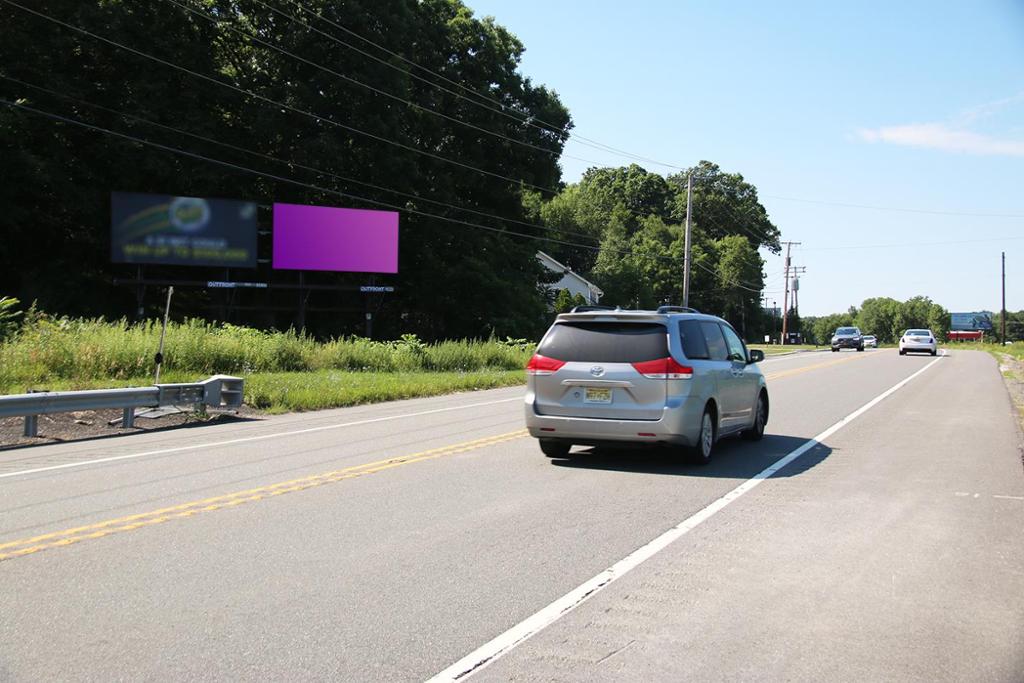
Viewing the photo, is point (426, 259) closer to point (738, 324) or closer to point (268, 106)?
point (268, 106)

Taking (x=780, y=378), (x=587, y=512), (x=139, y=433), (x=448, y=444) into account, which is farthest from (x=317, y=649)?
(x=780, y=378)

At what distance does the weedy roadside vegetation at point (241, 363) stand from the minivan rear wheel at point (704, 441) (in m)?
8.83

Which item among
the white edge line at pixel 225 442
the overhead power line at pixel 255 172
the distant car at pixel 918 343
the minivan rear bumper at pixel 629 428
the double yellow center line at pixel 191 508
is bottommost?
the white edge line at pixel 225 442

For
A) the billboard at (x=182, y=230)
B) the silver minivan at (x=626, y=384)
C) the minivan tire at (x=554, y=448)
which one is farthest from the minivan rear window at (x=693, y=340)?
the billboard at (x=182, y=230)

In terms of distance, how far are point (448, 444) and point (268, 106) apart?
35146mm

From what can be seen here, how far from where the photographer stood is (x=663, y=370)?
966cm

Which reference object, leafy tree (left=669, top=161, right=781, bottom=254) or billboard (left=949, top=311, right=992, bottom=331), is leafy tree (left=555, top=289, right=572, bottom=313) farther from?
billboard (left=949, top=311, right=992, bottom=331)

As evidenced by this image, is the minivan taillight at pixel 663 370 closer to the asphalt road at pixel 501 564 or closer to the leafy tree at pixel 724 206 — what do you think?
the asphalt road at pixel 501 564

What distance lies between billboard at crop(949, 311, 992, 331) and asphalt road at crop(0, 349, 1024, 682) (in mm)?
184227

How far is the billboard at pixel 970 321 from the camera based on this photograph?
568 ft

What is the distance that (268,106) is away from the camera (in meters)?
42.4

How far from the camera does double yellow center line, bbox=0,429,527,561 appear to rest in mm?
6156

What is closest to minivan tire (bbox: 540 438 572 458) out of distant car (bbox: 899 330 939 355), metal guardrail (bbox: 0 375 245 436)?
metal guardrail (bbox: 0 375 245 436)

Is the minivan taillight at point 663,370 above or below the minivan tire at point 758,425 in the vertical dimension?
above
